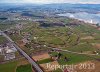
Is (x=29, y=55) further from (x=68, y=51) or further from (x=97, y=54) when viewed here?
(x=97, y=54)

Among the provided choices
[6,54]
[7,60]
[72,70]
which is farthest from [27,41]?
[72,70]

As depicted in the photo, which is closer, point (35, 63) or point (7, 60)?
point (35, 63)

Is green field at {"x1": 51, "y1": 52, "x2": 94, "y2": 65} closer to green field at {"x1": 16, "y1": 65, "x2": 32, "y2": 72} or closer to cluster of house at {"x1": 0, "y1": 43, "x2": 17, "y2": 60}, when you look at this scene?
green field at {"x1": 16, "y1": 65, "x2": 32, "y2": 72}

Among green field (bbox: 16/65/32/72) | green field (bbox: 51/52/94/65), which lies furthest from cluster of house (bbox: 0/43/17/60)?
green field (bbox: 51/52/94/65)

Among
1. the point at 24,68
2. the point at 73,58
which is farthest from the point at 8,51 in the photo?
the point at 73,58

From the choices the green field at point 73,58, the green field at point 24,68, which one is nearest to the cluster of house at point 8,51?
the green field at point 24,68

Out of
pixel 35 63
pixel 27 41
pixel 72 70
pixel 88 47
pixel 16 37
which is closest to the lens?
pixel 72 70

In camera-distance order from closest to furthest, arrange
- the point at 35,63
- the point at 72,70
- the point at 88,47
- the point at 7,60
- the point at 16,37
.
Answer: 1. the point at 72,70
2. the point at 35,63
3. the point at 7,60
4. the point at 88,47
5. the point at 16,37

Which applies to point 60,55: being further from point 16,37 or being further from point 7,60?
point 16,37
